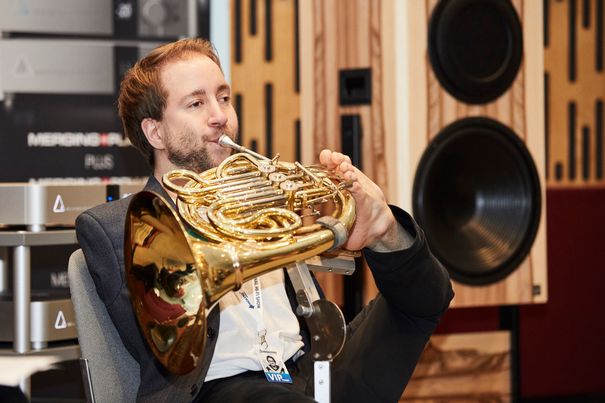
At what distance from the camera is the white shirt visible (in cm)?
148

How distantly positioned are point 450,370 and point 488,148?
67 centimetres

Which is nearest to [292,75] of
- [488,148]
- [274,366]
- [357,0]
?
[357,0]

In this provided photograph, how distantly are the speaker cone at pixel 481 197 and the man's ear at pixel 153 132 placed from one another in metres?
0.78

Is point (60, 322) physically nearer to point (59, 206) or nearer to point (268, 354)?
point (59, 206)

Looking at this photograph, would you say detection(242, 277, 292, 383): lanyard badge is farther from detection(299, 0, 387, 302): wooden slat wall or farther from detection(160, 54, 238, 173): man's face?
detection(299, 0, 387, 302): wooden slat wall

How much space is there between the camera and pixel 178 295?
1243 millimetres

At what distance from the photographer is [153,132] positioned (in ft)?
5.55

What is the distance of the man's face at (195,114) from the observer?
1.60 metres

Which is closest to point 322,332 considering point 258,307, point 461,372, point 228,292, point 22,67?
point 228,292

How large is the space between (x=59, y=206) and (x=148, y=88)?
1.87 feet

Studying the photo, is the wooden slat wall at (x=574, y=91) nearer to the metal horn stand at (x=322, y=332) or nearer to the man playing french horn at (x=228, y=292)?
the man playing french horn at (x=228, y=292)

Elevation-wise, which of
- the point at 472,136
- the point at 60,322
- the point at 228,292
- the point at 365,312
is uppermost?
the point at 472,136

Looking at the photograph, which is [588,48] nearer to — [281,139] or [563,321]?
[563,321]

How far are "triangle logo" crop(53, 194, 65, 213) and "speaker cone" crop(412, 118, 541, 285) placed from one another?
89 centimetres
